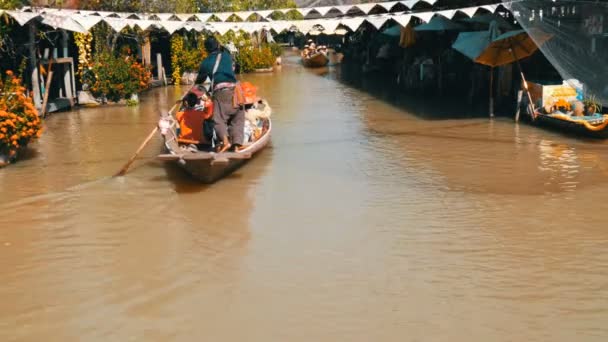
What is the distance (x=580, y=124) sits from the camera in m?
11.2

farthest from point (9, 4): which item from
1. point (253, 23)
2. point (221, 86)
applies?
point (221, 86)

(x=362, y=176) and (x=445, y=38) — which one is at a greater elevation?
(x=445, y=38)

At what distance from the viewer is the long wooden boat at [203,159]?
321 inches

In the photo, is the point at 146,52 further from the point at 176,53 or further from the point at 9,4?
the point at 9,4

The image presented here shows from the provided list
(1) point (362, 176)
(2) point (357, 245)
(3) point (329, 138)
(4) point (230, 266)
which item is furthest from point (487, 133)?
(4) point (230, 266)

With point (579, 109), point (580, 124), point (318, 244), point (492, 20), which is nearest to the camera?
point (318, 244)

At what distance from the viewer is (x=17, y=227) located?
7.44 metres

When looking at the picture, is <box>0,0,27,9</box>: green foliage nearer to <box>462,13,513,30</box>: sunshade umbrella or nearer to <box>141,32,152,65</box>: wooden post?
<box>141,32,152,65</box>: wooden post

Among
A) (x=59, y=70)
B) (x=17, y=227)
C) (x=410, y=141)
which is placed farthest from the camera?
(x=59, y=70)

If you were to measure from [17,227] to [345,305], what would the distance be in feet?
13.3

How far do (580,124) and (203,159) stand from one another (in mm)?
→ 6499

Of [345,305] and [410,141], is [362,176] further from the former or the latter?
[345,305]

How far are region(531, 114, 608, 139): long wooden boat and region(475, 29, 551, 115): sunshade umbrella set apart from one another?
2.59 ft

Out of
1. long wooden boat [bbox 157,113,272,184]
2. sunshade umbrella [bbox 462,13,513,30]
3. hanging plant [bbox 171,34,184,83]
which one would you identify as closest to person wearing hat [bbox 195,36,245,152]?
long wooden boat [bbox 157,113,272,184]
